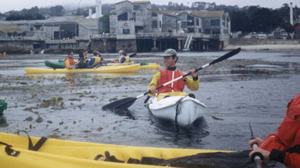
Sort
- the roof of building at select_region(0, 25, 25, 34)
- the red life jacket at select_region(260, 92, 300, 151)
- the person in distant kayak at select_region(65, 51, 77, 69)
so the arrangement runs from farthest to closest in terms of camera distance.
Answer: the roof of building at select_region(0, 25, 25, 34) → the person in distant kayak at select_region(65, 51, 77, 69) → the red life jacket at select_region(260, 92, 300, 151)

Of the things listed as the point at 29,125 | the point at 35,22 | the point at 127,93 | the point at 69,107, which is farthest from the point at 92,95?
the point at 35,22

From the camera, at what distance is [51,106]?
38.2 ft

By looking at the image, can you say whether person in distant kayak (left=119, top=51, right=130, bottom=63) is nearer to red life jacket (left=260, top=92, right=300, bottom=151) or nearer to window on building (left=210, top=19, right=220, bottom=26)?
red life jacket (left=260, top=92, right=300, bottom=151)

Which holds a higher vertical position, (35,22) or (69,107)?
(35,22)

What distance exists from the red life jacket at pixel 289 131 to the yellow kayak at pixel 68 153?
1233 millimetres

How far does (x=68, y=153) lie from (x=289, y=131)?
297cm

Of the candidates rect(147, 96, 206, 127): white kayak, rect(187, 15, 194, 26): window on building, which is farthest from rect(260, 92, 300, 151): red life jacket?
rect(187, 15, 194, 26): window on building

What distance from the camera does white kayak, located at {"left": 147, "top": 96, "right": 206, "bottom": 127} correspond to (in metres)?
7.95

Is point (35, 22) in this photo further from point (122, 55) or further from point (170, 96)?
Answer: point (170, 96)

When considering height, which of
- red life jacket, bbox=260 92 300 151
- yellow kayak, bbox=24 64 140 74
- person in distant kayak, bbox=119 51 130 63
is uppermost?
person in distant kayak, bbox=119 51 130 63

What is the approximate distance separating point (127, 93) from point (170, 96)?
20.2 feet

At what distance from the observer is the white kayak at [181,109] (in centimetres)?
795

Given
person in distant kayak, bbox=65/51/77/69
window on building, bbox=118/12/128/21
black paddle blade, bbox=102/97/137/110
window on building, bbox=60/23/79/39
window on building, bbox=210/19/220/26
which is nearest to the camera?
black paddle blade, bbox=102/97/137/110

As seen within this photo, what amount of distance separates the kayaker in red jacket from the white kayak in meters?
4.30
